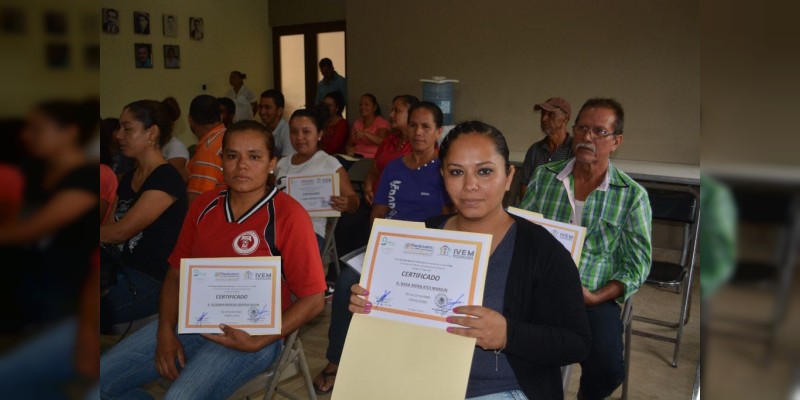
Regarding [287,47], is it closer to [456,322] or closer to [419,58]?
[419,58]

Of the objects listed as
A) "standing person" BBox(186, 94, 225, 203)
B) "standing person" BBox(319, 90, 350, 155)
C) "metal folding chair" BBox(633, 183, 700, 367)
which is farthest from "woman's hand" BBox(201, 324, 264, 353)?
"standing person" BBox(319, 90, 350, 155)

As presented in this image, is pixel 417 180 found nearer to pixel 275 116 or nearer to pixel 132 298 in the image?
pixel 132 298

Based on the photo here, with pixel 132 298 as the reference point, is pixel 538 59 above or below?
above

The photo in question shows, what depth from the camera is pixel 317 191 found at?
370 centimetres

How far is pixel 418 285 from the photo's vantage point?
4.87 feet

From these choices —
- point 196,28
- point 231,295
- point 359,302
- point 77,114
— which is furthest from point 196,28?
point 77,114

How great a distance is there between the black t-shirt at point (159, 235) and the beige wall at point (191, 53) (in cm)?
689

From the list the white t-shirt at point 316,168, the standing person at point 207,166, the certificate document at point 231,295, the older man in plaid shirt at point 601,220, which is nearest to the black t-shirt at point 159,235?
the certificate document at point 231,295

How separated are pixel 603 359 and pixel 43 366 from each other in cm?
230

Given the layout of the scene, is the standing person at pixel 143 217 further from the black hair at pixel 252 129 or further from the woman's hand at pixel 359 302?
the woman's hand at pixel 359 302

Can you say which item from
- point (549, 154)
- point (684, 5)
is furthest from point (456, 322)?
point (684, 5)

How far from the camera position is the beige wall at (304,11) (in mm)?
9961

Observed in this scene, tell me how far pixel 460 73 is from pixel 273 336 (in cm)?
576

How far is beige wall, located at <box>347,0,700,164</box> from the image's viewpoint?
5.95 meters
